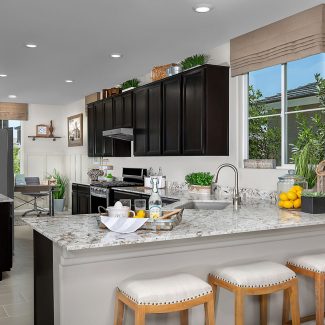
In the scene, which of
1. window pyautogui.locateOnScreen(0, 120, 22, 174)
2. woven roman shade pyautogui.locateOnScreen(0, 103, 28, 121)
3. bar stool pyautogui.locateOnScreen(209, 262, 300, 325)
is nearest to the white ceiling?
bar stool pyautogui.locateOnScreen(209, 262, 300, 325)

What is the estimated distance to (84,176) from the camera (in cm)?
927

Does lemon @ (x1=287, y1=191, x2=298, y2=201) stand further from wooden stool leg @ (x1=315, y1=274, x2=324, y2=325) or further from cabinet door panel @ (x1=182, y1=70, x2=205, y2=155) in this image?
cabinet door panel @ (x1=182, y1=70, x2=205, y2=155)

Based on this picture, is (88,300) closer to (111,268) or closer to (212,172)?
(111,268)

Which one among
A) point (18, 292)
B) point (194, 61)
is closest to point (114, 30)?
point (194, 61)

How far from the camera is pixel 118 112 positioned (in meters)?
6.67

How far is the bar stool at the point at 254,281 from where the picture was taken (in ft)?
8.19

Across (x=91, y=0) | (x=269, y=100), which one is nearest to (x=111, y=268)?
(x=91, y=0)

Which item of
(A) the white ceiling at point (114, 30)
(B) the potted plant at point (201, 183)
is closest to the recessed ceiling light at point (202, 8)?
(A) the white ceiling at point (114, 30)

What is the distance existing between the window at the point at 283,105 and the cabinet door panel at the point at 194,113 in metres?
0.53

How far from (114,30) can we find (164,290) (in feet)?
9.73

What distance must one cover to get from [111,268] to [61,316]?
37 cm

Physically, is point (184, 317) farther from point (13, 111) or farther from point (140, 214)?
point (13, 111)

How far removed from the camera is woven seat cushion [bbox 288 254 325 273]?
2.84 metres

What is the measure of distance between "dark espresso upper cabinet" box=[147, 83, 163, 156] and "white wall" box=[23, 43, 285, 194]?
42 cm
